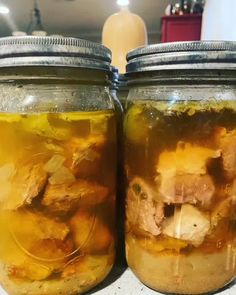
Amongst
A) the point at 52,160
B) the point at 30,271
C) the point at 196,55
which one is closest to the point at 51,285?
the point at 30,271

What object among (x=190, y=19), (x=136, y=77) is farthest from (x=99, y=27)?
(x=136, y=77)

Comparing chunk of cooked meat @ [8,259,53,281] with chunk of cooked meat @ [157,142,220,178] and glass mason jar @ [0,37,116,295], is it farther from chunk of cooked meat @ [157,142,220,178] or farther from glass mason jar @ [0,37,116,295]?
chunk of cooked meat @ [157,142,220,178]

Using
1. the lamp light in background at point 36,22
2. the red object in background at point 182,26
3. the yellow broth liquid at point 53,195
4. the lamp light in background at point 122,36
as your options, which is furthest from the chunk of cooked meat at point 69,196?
the lamp light in background at point 36,22

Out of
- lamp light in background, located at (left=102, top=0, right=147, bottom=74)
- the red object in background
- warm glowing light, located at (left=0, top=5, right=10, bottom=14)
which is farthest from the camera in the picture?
warm glowing light, located at (left=0, top=5, right=10, bottom=14)

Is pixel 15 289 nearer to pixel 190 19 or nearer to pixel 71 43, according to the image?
pixel 71 43

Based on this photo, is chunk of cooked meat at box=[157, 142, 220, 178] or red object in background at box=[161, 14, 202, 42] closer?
chunk of cooked meat at box=[157, 142, 220, 178]

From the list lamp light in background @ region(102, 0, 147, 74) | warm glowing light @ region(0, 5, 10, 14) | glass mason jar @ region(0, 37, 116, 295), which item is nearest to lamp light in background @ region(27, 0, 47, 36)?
warm glowing light @ region(0, 5, 10, 14)

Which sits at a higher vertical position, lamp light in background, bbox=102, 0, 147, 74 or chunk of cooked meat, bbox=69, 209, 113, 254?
lamp light in background, bbox=102, 0, 147, 74

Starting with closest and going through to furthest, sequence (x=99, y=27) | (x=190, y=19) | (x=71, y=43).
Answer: (x=71, y=43) < (x=190, y=19) < (x=99, y=27)

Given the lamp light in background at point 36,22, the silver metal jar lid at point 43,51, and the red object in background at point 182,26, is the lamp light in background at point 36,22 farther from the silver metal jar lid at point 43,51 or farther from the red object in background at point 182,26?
the silver metal jar lid at point 43,51
